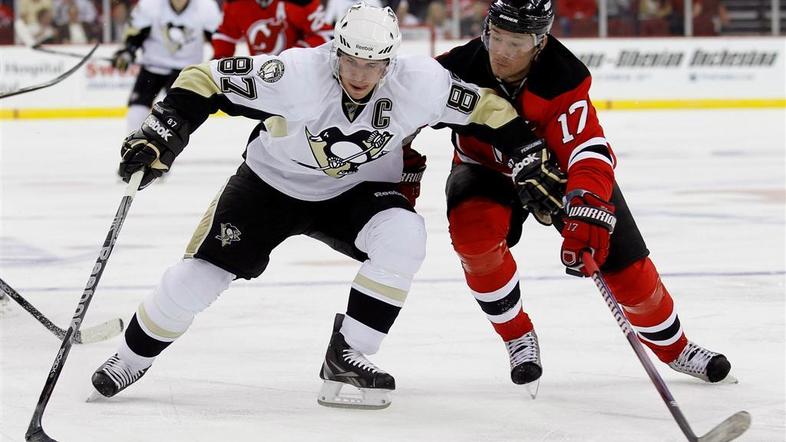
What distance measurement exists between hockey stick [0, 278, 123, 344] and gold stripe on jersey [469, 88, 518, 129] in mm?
1114

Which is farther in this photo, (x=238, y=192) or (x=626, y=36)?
(x=626, y=36)

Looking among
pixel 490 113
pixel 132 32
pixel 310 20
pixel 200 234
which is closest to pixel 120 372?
pixel 200 234

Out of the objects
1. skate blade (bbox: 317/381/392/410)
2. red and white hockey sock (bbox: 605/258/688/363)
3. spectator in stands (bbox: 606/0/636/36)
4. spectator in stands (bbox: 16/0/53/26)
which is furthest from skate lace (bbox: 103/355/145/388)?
spectator in stands (bbox: 606/0/636/36)

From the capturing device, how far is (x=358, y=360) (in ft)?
8.37

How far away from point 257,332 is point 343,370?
784 mm

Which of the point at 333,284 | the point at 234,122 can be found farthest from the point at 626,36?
the point at 333,284

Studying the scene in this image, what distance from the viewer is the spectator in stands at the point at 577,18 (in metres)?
10.7

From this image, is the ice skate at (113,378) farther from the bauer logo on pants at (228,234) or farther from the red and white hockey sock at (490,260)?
the red and white hockey sock at (490,260)

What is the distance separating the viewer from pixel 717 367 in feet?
8.99

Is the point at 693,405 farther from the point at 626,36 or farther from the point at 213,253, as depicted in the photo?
the point at 626,36

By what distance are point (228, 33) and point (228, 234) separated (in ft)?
15.0

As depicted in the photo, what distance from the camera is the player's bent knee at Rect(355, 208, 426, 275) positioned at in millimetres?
2549

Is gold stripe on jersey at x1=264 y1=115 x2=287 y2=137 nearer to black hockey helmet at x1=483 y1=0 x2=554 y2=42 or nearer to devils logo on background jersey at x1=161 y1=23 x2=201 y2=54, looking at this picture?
black hockey helmet at x1=483 y1=0 x2=554 y2=42

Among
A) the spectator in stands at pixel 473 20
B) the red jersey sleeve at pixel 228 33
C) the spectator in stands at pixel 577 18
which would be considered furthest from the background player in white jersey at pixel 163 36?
the spectator in stands at pixel 577 18
